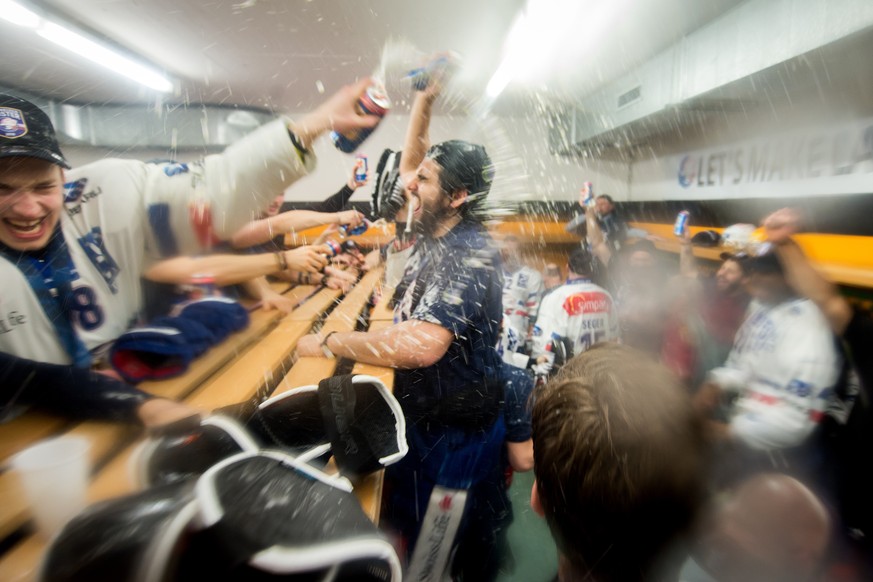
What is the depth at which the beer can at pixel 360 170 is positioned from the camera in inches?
12.1

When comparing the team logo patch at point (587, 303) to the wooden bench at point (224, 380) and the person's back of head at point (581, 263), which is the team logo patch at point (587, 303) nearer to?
the person's back of head at point (581, 263)

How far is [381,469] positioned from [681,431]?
336mm

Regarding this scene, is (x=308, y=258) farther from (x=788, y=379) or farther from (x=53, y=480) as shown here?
(x=788, y=379)

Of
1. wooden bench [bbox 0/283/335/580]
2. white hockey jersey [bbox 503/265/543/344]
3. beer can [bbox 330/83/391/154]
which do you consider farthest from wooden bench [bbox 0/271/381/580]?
white hockey jersey [bbox 503/265/543/344]

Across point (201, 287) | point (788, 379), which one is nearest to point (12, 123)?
point (201, 287)

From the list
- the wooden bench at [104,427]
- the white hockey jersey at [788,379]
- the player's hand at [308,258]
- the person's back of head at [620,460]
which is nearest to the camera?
A: the wooden bench at [104,427]

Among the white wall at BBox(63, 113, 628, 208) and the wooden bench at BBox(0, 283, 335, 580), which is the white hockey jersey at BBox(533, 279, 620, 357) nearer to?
the white wall at BBox(63, 113, 628, 208)

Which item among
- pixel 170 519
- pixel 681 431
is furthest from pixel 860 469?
pixel 170 519

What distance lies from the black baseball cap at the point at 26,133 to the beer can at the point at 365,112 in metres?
0.17

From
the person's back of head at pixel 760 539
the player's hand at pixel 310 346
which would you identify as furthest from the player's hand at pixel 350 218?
the person's back of head at pixel 760 539

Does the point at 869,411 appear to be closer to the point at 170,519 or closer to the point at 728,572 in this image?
the point at 728,572

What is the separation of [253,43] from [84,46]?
0.11 m

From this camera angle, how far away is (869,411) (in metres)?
0.52

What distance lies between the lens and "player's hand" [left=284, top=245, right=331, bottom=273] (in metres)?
0.29
